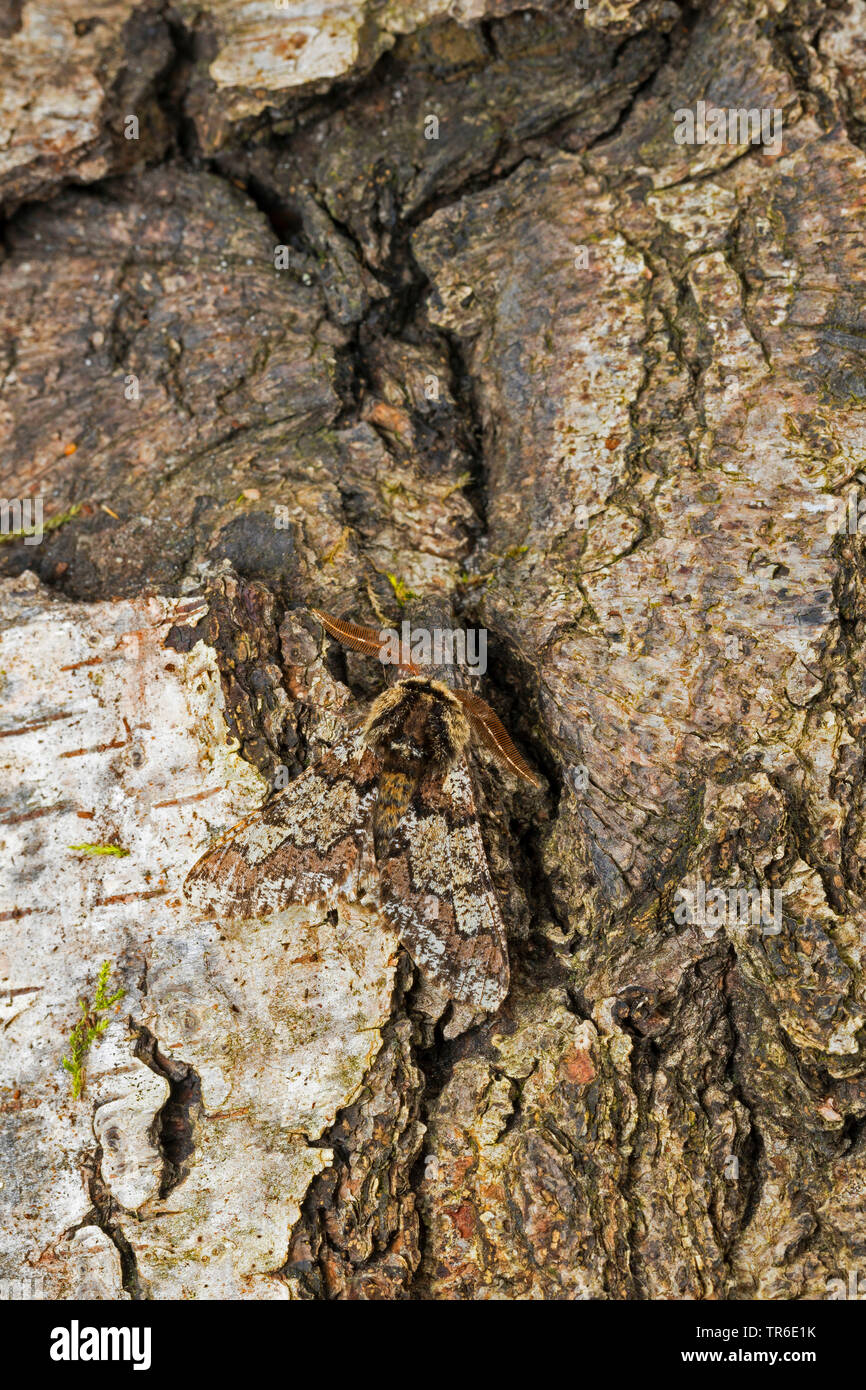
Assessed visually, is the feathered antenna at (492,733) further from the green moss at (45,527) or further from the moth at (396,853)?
the green moss at (45,527)

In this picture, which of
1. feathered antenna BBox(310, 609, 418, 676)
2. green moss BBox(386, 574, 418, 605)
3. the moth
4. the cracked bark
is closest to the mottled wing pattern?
the moth

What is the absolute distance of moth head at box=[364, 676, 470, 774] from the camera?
273 centimetres

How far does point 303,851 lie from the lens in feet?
9.27

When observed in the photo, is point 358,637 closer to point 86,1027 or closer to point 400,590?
point 400,590

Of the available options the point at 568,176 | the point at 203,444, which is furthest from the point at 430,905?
the point at 568,176

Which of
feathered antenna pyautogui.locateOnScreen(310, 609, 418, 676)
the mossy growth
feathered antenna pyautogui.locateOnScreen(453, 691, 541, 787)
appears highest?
feathered antenna pyautogui.locateOnScreen(310, 609, 418, 676)

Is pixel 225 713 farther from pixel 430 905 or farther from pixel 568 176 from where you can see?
pixel 568 176

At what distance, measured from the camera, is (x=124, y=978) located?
2846 mm

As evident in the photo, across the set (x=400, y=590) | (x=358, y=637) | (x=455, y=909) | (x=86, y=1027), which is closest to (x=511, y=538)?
(x=400, y=590)

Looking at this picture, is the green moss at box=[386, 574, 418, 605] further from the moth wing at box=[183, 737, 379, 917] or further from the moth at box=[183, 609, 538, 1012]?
the moth wing at box=[183, 737, 379, 917]

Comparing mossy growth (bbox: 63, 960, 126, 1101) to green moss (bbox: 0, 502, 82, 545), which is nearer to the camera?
mossy growth (bbox: 63, 960, 126, 1101)

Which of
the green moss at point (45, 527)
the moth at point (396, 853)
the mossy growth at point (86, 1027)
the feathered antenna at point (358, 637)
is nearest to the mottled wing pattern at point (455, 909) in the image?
the moth at point (396, 853)

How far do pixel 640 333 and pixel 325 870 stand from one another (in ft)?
6.70

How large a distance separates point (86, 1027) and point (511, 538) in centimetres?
208
